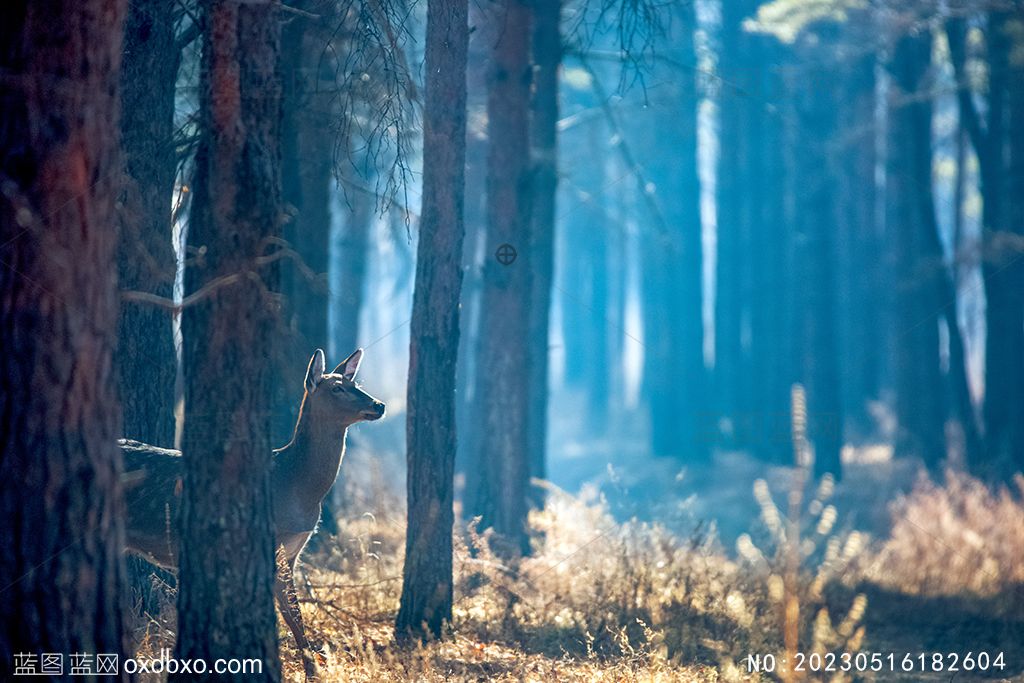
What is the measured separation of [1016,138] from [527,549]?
11.9 metres

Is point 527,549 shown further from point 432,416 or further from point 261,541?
point 261,541

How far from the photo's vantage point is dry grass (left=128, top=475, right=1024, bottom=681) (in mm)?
7305

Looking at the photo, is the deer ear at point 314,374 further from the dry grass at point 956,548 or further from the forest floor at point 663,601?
the dry grass at point 956,548

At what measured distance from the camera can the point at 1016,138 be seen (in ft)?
56.5

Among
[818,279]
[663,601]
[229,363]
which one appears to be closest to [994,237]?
[818,279]

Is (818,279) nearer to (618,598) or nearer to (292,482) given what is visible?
(618,598)

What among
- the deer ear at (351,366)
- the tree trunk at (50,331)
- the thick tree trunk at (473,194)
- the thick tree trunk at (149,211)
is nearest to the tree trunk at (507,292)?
the thick tree trunk at (473,194)

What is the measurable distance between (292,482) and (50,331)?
363cm

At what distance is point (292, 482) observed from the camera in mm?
8203

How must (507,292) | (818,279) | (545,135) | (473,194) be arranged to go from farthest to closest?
(818,279) → (473,194) → (545,135) → (507,292)

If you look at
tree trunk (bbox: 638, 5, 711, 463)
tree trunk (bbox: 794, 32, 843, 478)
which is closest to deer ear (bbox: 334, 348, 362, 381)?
tree trunk (bbox: 794, 32, 843, 478)

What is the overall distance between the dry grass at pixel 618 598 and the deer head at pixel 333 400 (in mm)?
1483

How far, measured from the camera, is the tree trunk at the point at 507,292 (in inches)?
473

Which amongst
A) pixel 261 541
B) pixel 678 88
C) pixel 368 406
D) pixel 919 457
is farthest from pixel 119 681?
pixel 678 88
